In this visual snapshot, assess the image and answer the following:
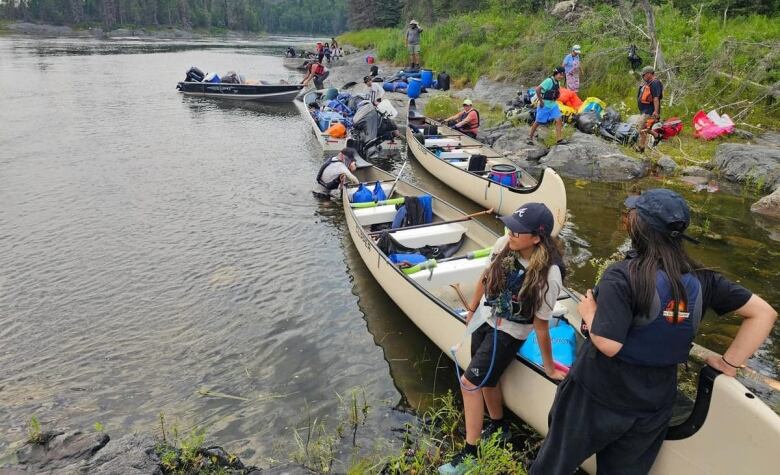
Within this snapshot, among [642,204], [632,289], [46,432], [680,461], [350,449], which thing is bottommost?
[350,449]

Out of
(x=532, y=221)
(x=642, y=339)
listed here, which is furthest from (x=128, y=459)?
(x=642, y=339)

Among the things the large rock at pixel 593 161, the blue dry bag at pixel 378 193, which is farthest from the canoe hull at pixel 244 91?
the blue dry bag at pixel 378 193

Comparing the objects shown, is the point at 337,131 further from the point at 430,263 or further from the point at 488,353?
the point at 488,353

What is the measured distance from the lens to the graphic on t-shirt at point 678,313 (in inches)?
98.0

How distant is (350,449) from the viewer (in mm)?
4836

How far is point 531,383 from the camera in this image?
4.34m

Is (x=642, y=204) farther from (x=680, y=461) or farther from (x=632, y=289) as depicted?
(x=680, y=461)

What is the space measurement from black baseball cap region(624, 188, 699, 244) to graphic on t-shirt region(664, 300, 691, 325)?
0.35 m

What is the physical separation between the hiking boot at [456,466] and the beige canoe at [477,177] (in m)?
4.87

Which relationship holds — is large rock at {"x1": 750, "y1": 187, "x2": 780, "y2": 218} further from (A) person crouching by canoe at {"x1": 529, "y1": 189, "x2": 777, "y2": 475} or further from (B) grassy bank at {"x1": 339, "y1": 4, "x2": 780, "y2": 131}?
(A) person crouching by canoe at {"x1": 529, "y1": 189, "x2": 777, "y2": 475}

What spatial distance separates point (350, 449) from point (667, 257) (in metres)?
3.51

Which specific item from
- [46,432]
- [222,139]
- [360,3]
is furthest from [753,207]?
[360,3]

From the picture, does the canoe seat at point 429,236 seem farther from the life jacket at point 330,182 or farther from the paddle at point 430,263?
the life jacket at point 330,182

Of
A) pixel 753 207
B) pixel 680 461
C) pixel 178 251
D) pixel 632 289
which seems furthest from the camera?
pixel 753 207
